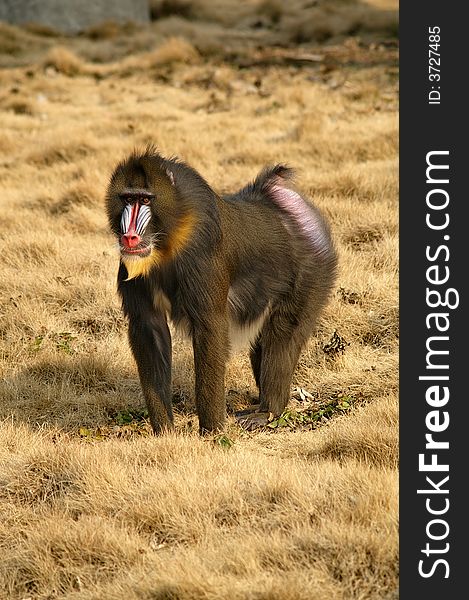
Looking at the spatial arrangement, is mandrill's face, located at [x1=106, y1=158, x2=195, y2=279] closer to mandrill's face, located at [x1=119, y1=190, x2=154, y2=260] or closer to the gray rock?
mandrill's face, located at [x1=119, y1=190, x2=154, y2=260]

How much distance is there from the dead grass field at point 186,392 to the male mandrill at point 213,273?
0.31 metres

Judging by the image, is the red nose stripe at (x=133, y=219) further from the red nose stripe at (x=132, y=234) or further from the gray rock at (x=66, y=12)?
the gray rock at (x=66, y=12)

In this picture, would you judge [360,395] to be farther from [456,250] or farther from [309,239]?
[456,250]

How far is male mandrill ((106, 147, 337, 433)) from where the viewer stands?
4.86m

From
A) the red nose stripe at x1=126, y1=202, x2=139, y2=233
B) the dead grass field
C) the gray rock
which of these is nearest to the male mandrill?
the red nose stripe at x1=126, y1=202, x2=139, y2=233

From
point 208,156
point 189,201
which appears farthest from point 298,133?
point 189,201

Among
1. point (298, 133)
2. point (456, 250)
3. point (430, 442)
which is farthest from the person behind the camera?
point (298, 133)

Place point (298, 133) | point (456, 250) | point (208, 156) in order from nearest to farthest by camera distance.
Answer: point (456, 250) < point (208, 156) < point (298, 133)

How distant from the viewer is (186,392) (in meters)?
6.22

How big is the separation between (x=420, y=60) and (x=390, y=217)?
2733mm

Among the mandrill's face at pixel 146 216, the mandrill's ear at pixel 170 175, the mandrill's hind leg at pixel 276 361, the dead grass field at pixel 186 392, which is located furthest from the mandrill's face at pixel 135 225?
the mandrill's hind leg at pixel 276 361

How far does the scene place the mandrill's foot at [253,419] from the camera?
18.5ft

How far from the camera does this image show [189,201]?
4938 millimetres

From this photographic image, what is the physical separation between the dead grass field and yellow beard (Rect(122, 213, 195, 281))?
0.82 metres
